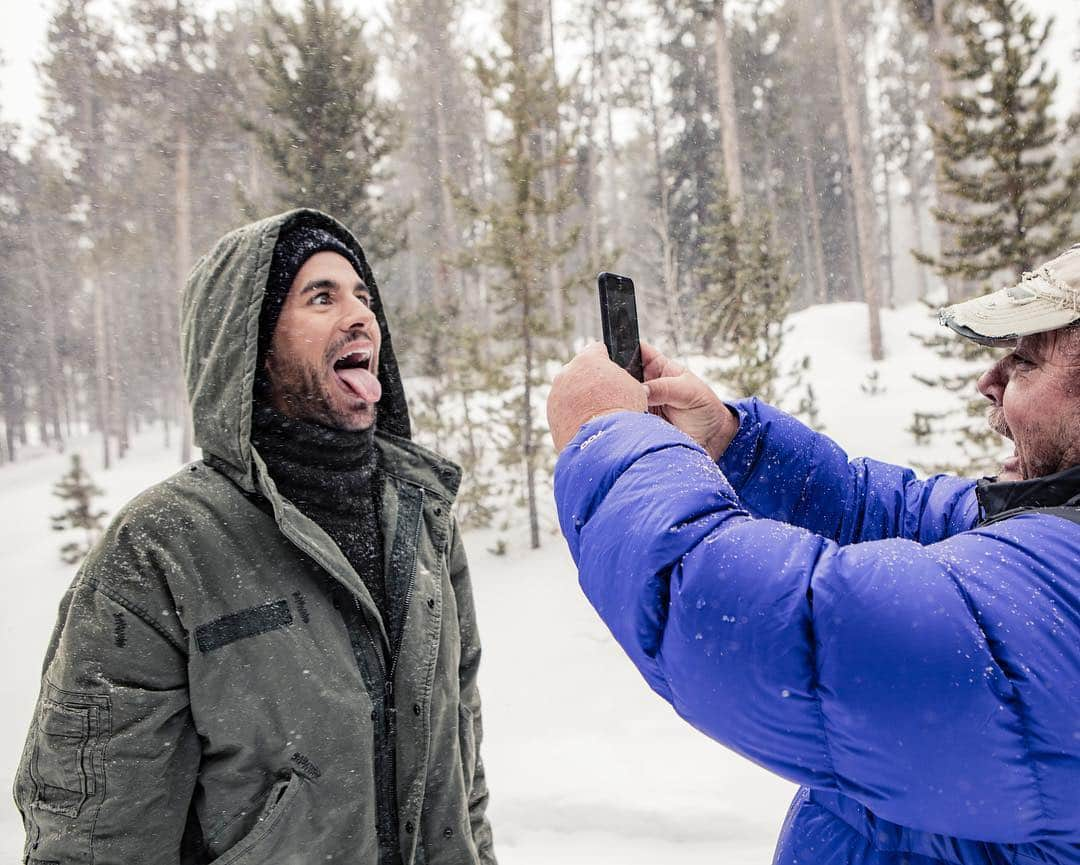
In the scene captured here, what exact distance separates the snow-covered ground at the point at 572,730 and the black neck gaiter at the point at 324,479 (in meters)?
2.98

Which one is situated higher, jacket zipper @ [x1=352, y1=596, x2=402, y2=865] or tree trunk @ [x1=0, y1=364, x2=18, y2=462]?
tree trunk @ [x1=0, y1=364, x2=18, y2=462]

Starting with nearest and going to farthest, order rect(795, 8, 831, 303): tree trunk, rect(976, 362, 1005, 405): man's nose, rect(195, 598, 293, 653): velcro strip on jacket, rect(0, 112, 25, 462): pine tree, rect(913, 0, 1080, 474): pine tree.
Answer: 1. rect(976, 362, 1005, 405): man's nose
2. rect(195, 598, 293, 653): velcro strip on jacket
3. rect(913, 0, 1080, 474): pine tree
4. rect(0, 112, 25, 462): pine tree
5. rect(795, 8, 831, 303): tree trunk

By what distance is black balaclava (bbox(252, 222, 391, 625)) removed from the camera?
196cm

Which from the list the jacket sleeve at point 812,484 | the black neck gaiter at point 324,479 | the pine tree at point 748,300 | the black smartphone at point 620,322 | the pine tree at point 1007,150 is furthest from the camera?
→ the pine tree at point 748,300

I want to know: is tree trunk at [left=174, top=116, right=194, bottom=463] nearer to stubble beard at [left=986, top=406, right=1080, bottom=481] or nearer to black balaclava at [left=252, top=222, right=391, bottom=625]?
black balaclava at [left=252, top=222, right=391, bottom=625]

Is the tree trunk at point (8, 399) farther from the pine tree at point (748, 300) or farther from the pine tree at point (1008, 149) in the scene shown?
the pine tree at point (1008, 149)

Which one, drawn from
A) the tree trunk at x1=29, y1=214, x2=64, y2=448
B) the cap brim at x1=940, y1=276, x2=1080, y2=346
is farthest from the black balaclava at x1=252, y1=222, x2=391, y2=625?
the tree trunk at x1=29, y1=214, x2=64, y2=448

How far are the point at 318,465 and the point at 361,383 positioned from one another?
336 millimetres

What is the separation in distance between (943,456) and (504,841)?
10649 mm

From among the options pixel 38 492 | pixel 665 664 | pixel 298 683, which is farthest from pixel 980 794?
pixel 38 492

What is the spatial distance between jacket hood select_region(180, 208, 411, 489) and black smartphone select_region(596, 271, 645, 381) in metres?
1.06

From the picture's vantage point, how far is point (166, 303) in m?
28.4

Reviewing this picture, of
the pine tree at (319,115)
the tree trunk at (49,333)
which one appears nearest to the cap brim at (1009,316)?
the pine tree at (319,115)

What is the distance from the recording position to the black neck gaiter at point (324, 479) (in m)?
1.95
